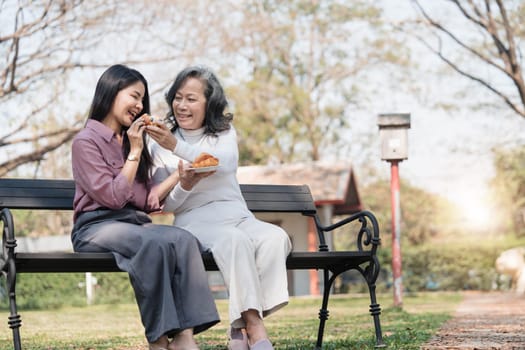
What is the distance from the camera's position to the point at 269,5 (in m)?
26.8

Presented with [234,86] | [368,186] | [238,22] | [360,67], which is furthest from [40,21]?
[368,186]

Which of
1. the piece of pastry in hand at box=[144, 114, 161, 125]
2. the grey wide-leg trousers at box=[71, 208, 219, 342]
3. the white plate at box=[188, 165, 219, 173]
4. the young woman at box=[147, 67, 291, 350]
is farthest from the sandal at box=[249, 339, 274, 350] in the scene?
the piece of pastry in hand at box=[144, 114, 161, 125]

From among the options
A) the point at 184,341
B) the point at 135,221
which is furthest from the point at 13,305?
the point at 184,341

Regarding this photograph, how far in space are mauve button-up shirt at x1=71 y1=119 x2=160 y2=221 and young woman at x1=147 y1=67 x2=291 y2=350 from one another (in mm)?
196

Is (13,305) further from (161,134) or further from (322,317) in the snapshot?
(322,317)

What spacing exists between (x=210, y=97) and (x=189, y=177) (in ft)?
1.77

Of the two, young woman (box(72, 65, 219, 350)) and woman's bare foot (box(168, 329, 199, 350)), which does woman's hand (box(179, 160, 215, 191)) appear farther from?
woman's bare foot (box(168, 329, 199, 350))

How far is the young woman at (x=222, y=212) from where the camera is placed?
3.36m

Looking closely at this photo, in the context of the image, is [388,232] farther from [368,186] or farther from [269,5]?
[269,5]

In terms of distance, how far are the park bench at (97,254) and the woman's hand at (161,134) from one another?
532 millimetres

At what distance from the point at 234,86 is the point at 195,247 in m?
20.6

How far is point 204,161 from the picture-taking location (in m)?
3.54

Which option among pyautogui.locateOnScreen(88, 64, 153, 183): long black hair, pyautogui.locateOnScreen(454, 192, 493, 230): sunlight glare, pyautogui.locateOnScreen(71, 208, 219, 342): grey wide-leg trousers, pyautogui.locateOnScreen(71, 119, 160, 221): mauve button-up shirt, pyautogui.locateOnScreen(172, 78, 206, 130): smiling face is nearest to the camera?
pyautogui.locateOnScreen(71, 208, 219, 342): grey wide-leg trousers

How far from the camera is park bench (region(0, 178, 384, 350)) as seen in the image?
328cm
